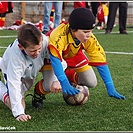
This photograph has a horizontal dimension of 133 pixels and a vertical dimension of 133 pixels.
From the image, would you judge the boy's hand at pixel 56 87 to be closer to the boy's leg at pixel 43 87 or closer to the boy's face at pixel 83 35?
the boy's leg at pixel 43 87

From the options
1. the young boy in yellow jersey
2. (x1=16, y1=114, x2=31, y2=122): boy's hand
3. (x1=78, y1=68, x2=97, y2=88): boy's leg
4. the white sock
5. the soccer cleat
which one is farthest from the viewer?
(x1=78, y1=68, x2=97, y2=88): boy's leg

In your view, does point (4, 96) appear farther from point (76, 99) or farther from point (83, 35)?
point (83, 35)

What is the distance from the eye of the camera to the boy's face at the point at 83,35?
3.56 meters

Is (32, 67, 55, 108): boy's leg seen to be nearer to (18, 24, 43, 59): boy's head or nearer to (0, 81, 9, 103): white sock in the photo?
(0, 81, 9, 103): white sock

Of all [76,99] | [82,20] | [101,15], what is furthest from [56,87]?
[101,15]

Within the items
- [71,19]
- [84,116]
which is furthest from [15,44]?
[84,116]

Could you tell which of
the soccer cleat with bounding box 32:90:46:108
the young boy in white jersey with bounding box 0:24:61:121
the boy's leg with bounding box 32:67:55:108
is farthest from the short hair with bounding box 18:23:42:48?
the soccer cleat with bounding box 32:90:46:108

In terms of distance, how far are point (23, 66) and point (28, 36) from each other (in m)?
0.27

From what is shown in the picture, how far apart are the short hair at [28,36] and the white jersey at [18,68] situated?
140 millimetres

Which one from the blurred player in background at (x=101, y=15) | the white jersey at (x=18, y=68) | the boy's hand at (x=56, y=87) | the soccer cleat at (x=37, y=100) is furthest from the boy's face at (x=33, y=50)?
the blurred player in background at (x=101, y=15)

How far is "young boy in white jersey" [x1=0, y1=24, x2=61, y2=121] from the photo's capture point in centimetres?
333

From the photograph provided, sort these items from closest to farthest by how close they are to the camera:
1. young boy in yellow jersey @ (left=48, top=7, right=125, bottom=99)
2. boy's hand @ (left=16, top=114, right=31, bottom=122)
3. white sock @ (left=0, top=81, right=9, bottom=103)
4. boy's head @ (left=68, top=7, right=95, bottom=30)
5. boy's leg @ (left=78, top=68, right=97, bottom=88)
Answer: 1. boy's hand @ (left=16, top=114, right=31, bottom=122)
2. young boy in yellow jersey @ (left=48, top=7, right=125, bottom=99)
3. boy's head @ (left=68, top=7, right=95, bottom=30)
4. white sock @ (left=0, top=81, right=9, bottom=103)
5. boy's leg @ (left=78, top=68, right=97, bottom=88)

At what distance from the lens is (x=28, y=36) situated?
3338 mm

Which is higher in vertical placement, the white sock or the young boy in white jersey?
the young boy in white jersey
